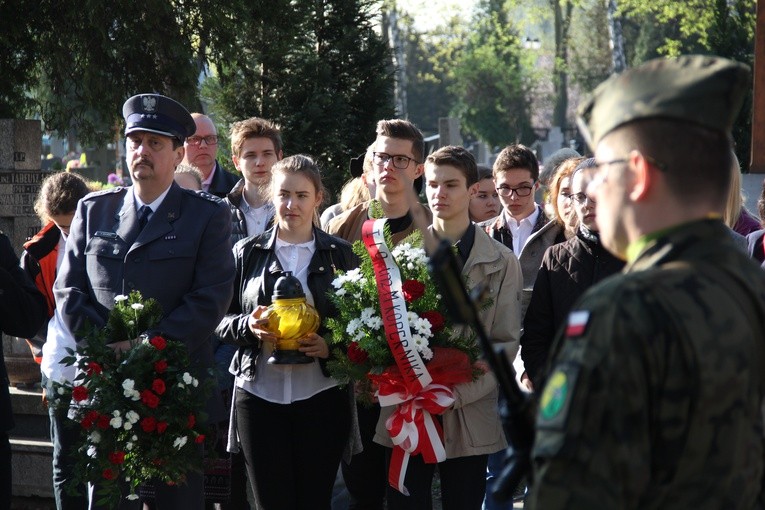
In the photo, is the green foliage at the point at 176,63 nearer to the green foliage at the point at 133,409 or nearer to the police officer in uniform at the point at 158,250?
the police officer in uniform at the point at 158,250

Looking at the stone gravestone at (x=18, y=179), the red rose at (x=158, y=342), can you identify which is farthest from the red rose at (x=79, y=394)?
the stone gravestone at (x=18, y=179)

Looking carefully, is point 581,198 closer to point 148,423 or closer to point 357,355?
point 357,355

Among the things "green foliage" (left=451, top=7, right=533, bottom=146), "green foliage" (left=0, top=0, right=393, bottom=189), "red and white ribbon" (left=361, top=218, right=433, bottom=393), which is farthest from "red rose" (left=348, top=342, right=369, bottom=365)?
"green foliage" (left=451, top=7, right=533, bottom=146)

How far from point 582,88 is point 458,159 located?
5203 centimetres

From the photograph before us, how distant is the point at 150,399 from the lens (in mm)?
4754

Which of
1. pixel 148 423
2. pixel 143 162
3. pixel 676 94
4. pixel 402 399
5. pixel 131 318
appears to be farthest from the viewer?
pixel 143 162

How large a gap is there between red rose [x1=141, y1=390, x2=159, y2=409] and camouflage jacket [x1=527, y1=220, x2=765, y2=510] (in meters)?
2.96

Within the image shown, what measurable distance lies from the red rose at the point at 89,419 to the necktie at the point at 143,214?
1016 mm

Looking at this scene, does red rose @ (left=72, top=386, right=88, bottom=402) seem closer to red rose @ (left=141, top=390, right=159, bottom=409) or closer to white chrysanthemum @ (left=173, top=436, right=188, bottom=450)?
red rose @ (left=141, top=390, right=159, bottom=409)

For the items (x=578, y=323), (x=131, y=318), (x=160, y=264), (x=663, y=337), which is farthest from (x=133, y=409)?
(x=663, y=337)

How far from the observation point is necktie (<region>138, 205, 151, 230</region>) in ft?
17.6

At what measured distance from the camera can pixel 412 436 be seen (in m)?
5.20

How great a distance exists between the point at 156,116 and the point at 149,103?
8 cm

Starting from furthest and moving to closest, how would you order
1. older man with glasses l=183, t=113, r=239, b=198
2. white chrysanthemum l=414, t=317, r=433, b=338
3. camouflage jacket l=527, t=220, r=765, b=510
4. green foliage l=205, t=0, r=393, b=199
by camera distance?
green foliage l=205, t=0, r=393, b=199
older man with glasses l=183, t=113, r=239, b=198
white chrysanthemum l=414, t=317, r=433, b=338
camouflage jacket l=527, t=220, r=765, b=510
